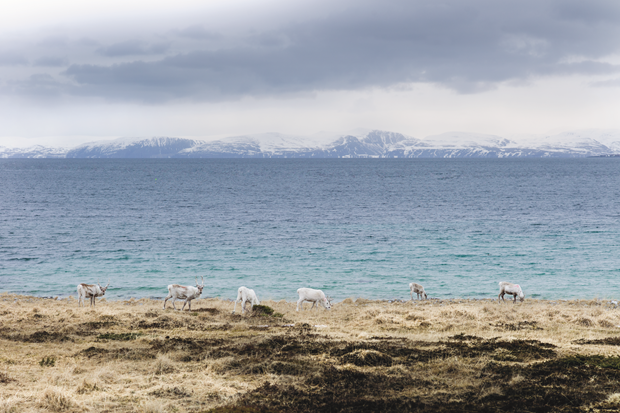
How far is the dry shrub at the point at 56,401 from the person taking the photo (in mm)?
10242

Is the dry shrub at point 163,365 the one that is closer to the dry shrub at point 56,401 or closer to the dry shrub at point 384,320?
the dry shrub at point 56,401

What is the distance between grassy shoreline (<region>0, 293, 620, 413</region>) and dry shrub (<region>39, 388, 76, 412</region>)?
28 millimetres

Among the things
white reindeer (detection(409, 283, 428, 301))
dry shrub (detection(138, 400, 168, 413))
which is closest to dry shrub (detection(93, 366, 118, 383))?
dry shrub (detection(138, 400, 168, 413))

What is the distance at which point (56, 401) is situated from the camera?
10398mm

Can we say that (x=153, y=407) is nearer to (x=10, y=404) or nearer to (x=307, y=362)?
(x=10, y=404)

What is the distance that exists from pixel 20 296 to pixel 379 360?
2626 centimetres

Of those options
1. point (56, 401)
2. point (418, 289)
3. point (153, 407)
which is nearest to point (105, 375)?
point (56, 401)

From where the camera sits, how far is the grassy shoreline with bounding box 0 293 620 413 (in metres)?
10.7

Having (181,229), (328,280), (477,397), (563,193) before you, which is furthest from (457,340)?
(563,193)

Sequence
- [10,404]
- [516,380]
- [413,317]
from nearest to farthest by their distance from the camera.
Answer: [10,404] < [516,380] < [413,317]

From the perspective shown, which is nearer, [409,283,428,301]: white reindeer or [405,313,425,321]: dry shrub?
[405,313,425,321]: dry shrub

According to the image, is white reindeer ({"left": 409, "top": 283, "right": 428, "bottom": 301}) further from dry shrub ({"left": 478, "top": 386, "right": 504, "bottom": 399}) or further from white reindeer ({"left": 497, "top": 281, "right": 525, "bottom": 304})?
dry shrub ({"left": 478, "top": 386, "right": 504, "bottom": 399})

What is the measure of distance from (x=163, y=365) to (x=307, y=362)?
4082 millimetres

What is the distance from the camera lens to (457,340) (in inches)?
654
